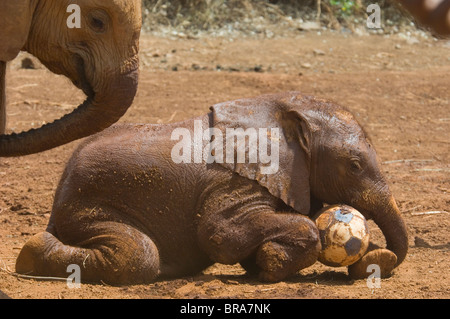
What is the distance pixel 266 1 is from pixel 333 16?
1.35 metres

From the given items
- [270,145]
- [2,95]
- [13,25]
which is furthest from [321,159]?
[13,25]

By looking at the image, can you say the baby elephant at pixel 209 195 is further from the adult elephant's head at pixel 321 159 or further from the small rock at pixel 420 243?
the small rock at pixel 420 243

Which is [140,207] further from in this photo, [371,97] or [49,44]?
[371,97]

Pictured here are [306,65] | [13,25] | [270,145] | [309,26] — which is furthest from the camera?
[309,26]

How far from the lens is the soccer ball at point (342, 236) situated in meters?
5.41

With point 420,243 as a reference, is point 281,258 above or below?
above

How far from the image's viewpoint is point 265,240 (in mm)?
5395

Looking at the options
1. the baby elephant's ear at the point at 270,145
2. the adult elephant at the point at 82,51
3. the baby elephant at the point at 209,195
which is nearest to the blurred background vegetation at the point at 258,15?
the baby elephant's ear at the point at 270,145

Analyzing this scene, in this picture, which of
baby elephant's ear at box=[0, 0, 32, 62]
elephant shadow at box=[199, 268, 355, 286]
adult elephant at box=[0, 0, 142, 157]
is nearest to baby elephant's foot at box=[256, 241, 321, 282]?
elephant shadow at box=[199, 268, 355, 286]

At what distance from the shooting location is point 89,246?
5398 millimetres

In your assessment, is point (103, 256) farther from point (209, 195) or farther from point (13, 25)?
point (13, 25)

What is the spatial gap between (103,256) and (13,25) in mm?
1557

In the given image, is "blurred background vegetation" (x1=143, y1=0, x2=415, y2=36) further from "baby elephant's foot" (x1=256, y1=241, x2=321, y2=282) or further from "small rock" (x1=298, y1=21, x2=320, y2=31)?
"baby elephant's foot" (x1=256, y1=241, x2=321, y2=282)

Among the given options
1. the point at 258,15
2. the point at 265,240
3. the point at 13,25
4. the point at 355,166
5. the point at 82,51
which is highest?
Answer: the point at 13,25
